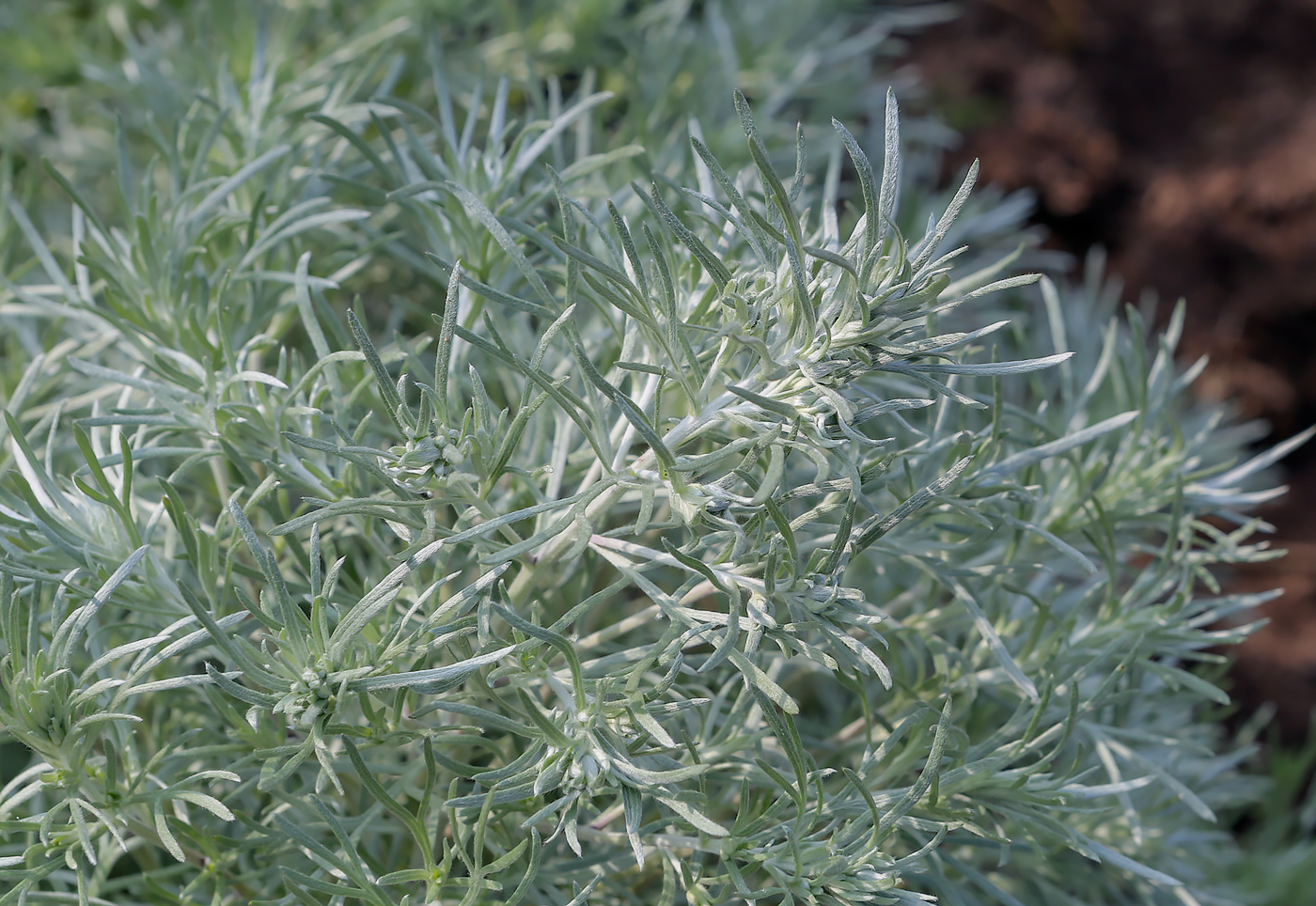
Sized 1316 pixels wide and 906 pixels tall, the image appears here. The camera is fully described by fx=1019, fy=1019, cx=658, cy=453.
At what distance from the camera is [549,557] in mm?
543

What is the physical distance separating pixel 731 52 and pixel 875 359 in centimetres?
68

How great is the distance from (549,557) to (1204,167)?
4.50 feet

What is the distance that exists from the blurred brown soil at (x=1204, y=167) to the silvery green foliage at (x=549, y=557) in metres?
0.84

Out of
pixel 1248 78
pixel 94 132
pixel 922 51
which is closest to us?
pixel 94 132

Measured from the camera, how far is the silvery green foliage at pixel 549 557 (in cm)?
47

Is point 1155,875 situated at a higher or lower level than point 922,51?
lower

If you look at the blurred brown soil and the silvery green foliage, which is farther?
the blurred brown soil

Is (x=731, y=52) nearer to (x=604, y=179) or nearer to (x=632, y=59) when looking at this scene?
(x=632, y=59)

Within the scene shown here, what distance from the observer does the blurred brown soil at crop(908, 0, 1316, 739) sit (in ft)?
4.72

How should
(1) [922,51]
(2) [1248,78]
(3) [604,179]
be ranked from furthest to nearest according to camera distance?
(1) [922,51] → (2) [1248,78] → (3) [604,179]

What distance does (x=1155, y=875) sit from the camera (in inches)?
21.1

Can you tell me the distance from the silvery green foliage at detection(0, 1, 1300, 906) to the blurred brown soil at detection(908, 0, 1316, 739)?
84cm

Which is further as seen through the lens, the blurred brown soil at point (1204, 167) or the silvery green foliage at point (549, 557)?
the blurred brown soil at point (1204, 167)

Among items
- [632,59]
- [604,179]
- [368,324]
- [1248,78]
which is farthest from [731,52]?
[1248,78]
